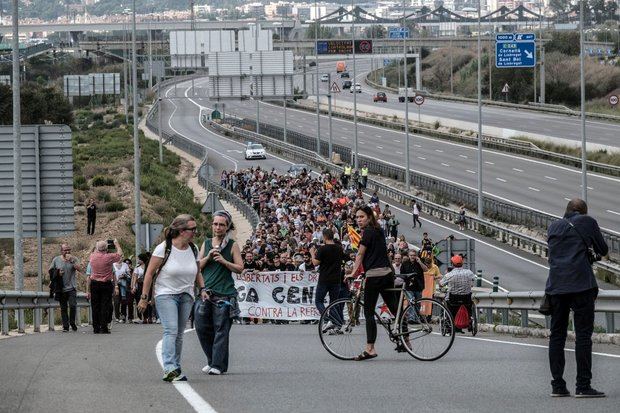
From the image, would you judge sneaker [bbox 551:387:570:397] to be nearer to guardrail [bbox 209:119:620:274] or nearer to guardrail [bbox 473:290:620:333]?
guardrail [bbox 473:290:620:333]

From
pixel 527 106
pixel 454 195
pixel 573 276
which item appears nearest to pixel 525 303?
pixel 573 276

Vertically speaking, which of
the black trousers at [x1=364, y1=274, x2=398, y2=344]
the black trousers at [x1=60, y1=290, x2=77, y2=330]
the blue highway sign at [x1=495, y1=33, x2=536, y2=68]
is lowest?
the black trousers at [x1=60, y1=290, x2=77, y2=330]

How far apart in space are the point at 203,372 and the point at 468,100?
387 feet

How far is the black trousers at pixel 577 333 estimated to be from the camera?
38.5 feet

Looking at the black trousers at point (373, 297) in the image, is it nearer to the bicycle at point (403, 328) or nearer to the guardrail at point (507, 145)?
the bicycle at point (403, 328)

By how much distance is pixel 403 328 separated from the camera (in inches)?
608

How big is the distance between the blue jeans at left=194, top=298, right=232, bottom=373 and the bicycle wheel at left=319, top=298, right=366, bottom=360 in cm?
177

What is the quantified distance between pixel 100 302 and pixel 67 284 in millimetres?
1388

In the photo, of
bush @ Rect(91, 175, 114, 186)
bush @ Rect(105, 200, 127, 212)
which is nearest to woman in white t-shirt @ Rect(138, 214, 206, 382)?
bush @ Rect(105, 200, 127, 212)

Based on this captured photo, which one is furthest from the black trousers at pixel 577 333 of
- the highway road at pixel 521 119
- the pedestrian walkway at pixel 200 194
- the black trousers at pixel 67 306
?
the highway road at pixel 521 119

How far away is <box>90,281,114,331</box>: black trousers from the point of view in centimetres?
2278

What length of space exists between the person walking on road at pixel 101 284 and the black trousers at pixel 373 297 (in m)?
8.21

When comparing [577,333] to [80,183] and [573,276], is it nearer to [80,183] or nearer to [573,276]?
[573,276]

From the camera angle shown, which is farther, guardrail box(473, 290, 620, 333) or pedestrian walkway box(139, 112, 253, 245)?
pedestrian walkway box(139, 112, 253, 245)
